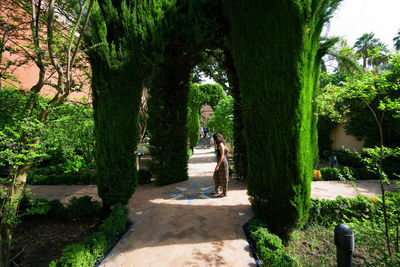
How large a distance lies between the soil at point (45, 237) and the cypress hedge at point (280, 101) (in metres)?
3.99

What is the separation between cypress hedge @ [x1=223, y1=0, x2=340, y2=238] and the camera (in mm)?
3006

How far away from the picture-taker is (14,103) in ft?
9.27

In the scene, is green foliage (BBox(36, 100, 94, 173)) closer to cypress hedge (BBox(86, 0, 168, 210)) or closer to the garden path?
cypress hedge (BBox(86, 0, 168, 210))

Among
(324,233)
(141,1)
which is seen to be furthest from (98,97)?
(324,233)

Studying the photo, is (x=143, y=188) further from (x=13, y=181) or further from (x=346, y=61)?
(x=346, y=61)

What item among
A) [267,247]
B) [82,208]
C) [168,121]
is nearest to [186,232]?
[267,247]

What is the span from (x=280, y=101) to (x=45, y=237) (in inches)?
226

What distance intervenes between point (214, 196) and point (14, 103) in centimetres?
497

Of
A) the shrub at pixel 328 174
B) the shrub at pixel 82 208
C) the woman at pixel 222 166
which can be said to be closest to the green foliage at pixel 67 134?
the shrub at pixel 82 208

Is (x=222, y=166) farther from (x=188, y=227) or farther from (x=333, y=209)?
(x=333, y=209)

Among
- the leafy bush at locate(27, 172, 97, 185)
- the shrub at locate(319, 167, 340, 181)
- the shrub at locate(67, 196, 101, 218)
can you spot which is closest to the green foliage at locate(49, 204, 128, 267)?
the shrub at locate(67, 196, 101, 218)

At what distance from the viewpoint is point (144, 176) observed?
6.96 metres

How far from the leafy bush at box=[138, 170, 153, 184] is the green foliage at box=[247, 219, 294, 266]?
4993mm

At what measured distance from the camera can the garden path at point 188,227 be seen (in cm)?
266
